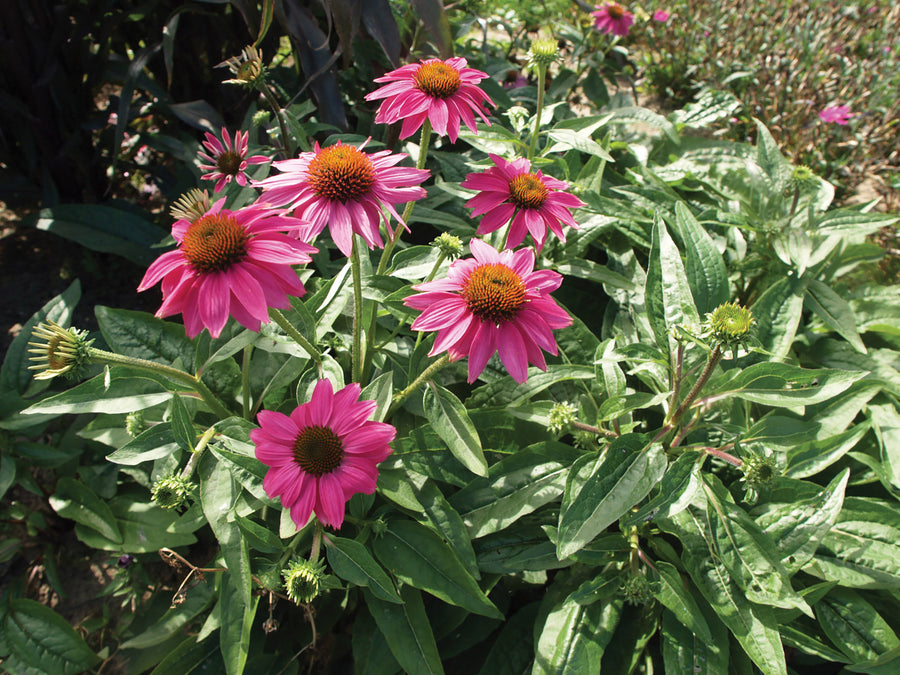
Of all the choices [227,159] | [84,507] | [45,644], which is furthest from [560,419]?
[45,644]

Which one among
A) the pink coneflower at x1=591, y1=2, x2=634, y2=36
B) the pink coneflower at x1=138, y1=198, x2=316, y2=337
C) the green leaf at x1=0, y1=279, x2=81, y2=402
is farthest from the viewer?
the pink coneflower at x1=591, y1=2, x2=634, y2=36

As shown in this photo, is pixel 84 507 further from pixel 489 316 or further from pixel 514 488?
pixel 489 316

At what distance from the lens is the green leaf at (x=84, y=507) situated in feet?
5.06

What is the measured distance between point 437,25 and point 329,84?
1.66ft

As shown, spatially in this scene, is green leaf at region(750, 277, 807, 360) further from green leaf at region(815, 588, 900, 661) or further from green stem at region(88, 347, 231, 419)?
green stem at region(88, 347, 231, 419)

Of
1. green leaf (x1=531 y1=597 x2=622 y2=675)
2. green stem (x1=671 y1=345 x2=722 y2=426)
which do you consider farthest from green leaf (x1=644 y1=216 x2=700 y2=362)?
green leaf (x1=531 y1=597 x2=622 y2=675)

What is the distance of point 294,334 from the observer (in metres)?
1.16

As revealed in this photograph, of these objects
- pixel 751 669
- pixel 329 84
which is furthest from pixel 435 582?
pixel 329 84

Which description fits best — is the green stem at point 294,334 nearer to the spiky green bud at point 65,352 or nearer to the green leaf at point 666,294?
the spiky green bud at point 65,352

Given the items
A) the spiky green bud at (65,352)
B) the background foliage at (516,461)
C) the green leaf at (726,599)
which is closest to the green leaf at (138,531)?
the background foliage at (516,461)

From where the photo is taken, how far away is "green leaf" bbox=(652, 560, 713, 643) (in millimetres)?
1218

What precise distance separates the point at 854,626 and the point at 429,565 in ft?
3.06

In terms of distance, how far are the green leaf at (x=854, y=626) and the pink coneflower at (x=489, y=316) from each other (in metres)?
0.93

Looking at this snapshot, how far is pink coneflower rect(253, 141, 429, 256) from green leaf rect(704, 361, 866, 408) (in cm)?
75
